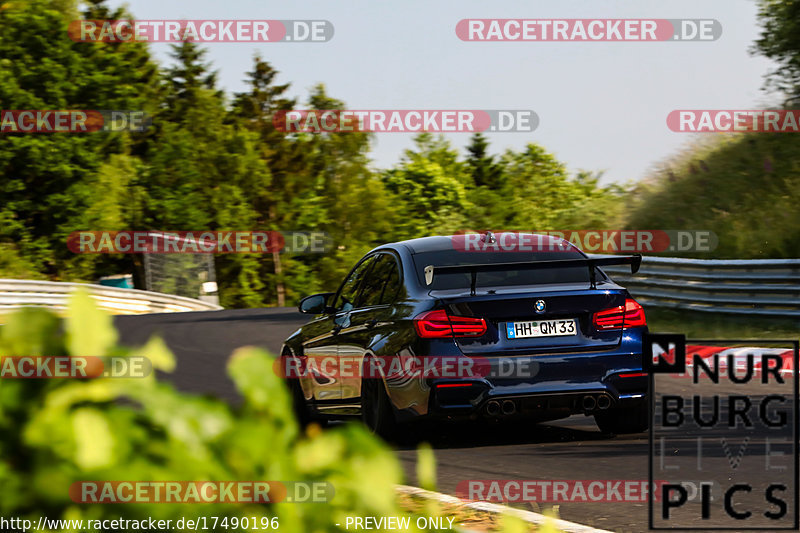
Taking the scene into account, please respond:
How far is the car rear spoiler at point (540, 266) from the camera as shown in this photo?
786 centimetres

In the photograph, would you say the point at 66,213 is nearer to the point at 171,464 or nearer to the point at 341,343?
the point at 341,343

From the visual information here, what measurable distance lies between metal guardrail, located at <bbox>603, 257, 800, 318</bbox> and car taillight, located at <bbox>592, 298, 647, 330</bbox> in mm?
9468

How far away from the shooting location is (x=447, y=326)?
8117 mm

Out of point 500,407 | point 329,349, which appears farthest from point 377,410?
point 329,349

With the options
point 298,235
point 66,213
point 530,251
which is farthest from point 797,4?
point 298,235

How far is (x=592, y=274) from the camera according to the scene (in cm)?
834

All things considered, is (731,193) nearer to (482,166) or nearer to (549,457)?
(549,457)

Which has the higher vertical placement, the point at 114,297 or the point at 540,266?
the point at 540,266

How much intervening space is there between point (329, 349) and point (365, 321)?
2.26ft

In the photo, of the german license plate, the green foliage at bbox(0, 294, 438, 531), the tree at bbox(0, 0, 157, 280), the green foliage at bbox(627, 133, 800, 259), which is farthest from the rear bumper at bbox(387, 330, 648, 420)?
the tree at bbox(0, 0, 157, 280)

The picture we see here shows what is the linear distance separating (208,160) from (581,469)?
75929mm

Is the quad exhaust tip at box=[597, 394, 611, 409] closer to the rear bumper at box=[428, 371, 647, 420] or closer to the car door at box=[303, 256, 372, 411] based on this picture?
the rear bumper at box=[428, 371, 647, 420]

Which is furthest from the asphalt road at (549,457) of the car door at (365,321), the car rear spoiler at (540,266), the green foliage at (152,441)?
the green foliage at (152,441)

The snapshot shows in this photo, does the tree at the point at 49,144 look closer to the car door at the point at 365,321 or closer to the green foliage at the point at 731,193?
the green foliage at the point at 731,193
